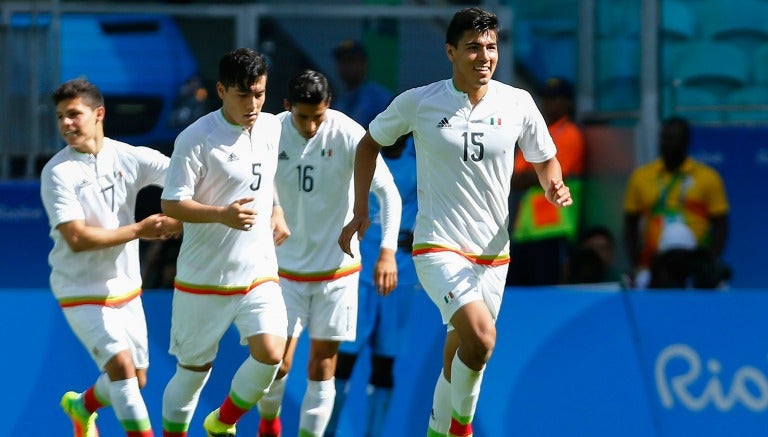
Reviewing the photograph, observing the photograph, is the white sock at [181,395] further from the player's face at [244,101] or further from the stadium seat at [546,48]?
the stadium seat at [546,48]

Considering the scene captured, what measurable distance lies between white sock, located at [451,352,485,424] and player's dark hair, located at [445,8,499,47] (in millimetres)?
1664

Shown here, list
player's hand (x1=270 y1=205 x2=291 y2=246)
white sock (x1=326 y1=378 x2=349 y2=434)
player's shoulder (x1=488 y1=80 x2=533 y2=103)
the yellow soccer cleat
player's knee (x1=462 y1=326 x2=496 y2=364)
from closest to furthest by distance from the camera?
player's knee (x1=462 y1=326 x2=496 y2=364)
player's shoulder (x1=488 y1=80 x2=533 y2=103)
player's hand (x1=270 y1=205 x2=291 y2=246)
the yellow soccer cleat
white sock (x1=326 y1=378 x2=349 y2=434)

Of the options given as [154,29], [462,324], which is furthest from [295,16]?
[462,324]

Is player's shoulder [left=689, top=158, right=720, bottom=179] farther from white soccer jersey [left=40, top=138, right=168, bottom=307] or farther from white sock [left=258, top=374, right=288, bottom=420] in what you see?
white soccer jersey [left=40, top=138, right=168, bottom=307]

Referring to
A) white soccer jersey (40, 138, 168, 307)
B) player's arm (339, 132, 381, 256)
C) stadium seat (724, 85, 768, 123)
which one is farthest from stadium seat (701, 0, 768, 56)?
white soccer jersey (40, 138, 168, 307)

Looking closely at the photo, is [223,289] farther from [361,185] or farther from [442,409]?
[442,409]

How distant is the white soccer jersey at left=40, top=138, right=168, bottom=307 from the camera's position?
8617 mm

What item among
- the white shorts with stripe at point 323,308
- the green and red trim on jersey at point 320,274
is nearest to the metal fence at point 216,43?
the green and red trim on jersey at point 320,274

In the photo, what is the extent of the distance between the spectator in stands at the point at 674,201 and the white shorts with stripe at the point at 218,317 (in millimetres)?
4631

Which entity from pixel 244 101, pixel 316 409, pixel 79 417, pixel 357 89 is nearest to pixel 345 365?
pixel 316 409

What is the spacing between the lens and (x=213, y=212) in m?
8.27

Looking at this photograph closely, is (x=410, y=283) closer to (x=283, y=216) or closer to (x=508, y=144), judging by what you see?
(x=283, y=216)

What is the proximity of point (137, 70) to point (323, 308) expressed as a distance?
4.36m

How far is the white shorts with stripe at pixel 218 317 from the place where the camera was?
864cm
